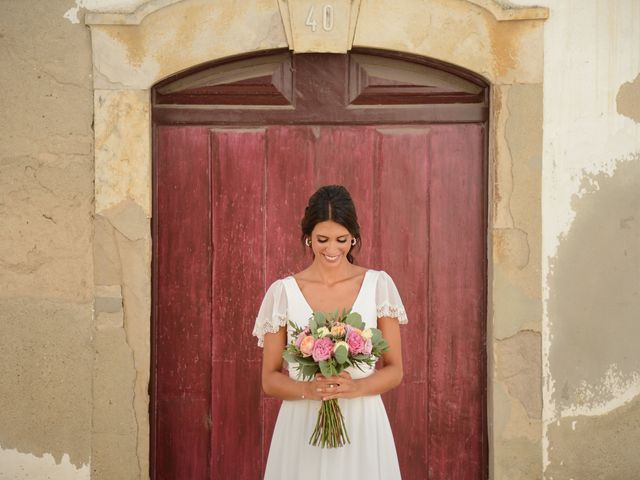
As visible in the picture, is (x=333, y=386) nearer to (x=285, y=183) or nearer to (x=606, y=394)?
(x=285, y=183)

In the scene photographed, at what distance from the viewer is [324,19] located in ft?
15.4

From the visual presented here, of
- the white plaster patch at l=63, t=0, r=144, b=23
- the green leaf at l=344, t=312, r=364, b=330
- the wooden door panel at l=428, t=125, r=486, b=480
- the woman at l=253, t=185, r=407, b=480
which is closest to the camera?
the green leaf at l=344, t=312, r=364, b=330

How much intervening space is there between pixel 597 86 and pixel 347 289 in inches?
81.6

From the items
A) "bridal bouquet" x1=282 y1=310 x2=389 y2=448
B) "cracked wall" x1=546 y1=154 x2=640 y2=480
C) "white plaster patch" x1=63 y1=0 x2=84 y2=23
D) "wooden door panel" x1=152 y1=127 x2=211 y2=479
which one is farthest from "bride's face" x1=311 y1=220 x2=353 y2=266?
"white plaster patch" x1=63 y1=0 x2=84 y2=23

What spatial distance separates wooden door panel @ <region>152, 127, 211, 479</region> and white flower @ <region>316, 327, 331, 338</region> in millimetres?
1854

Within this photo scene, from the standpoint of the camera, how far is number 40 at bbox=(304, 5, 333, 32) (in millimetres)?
4695

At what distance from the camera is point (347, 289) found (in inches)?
138

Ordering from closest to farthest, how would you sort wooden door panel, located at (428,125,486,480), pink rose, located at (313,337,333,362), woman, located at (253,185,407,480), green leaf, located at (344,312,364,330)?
pink rose, located at (313,337,333,362) < green leaf, located at (344,312,364,330) < woman, located at (253,185,407,480) < wooden door panel, located at (428,125,486,480)

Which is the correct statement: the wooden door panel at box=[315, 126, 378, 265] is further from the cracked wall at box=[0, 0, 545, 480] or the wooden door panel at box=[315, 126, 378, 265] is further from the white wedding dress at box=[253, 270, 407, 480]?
the white wedding dress at box=[253, 270, 407, 480]

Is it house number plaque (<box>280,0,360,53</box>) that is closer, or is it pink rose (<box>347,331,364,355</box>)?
pink rose (<box>347,331,364,355</box>)

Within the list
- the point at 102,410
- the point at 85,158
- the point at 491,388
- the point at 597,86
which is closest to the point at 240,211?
the point at 85,158

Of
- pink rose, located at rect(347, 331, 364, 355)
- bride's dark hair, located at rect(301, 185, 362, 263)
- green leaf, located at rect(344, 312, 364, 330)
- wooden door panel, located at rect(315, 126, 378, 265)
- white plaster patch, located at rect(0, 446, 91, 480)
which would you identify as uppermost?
wooden door panel, located at rect(315, 126, 378, 265)

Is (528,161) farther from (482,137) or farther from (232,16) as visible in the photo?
(232,16)

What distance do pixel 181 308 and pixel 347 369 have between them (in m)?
1.69
